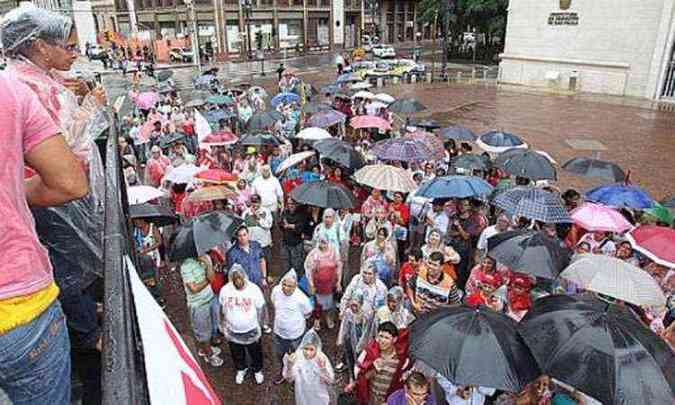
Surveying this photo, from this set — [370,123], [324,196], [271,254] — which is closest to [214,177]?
[271,254]

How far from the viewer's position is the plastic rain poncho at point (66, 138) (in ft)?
6.13

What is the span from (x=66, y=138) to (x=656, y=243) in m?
6.29

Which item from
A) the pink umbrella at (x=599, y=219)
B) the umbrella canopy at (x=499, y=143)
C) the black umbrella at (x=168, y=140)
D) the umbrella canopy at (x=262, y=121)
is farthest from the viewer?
the umbrella canopy at (x=262, y=121)

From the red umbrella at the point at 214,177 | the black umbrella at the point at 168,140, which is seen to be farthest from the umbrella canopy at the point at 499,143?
the black umbrella at the point at 168,140

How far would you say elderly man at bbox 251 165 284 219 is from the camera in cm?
827

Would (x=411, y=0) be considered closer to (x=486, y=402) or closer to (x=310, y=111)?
(x=310, y=111)

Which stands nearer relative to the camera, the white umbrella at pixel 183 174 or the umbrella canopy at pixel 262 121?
the white umbrella at pixel 183 174

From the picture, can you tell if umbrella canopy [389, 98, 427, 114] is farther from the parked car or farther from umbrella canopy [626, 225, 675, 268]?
the parked car

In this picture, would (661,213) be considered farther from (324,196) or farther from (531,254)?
(324,196)

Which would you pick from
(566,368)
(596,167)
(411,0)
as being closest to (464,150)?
(596,167)

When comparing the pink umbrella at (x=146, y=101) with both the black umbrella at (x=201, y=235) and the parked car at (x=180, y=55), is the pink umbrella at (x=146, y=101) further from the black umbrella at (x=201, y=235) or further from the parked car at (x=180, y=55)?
the parked car at (x=180, y=55)

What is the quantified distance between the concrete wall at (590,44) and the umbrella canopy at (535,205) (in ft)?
70.6

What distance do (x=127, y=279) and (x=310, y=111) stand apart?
44.4ft

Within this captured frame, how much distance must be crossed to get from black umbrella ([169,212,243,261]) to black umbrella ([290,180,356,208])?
1178 mm
